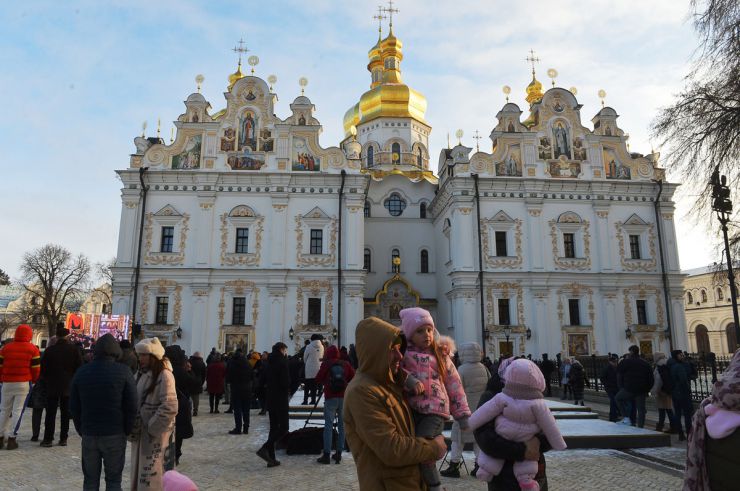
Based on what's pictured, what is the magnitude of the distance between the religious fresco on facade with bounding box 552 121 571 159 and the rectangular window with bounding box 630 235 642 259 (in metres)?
5.94

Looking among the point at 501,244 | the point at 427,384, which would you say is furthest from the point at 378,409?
the point at 501,244

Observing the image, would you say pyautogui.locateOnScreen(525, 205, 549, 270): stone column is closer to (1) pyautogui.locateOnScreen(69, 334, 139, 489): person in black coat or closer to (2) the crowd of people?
(2) the crowd of people

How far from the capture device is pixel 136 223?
28.5 metres

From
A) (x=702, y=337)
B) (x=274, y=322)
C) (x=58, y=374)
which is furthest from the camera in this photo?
(x=702, y=337)

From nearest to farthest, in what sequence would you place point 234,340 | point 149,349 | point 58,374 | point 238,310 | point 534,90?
point 149,349, point 58,374, point 234,340, point 238,310, point 534,90

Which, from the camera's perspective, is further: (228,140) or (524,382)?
(228,140)

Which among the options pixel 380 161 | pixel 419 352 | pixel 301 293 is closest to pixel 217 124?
pixel 301 293

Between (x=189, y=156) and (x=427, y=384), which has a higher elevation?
(x=189, y=156)

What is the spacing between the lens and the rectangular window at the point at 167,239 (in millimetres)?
28683

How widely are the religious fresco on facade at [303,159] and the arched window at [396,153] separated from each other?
1158 centimetres

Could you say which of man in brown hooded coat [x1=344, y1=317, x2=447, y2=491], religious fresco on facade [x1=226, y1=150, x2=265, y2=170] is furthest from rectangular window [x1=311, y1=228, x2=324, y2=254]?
man in brown hooded coat [x1=344, y1=317, x2=447, y2=491]

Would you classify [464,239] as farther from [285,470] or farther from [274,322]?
[285,470]

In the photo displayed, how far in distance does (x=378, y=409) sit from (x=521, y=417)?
1.37m

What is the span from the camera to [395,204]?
118ft
